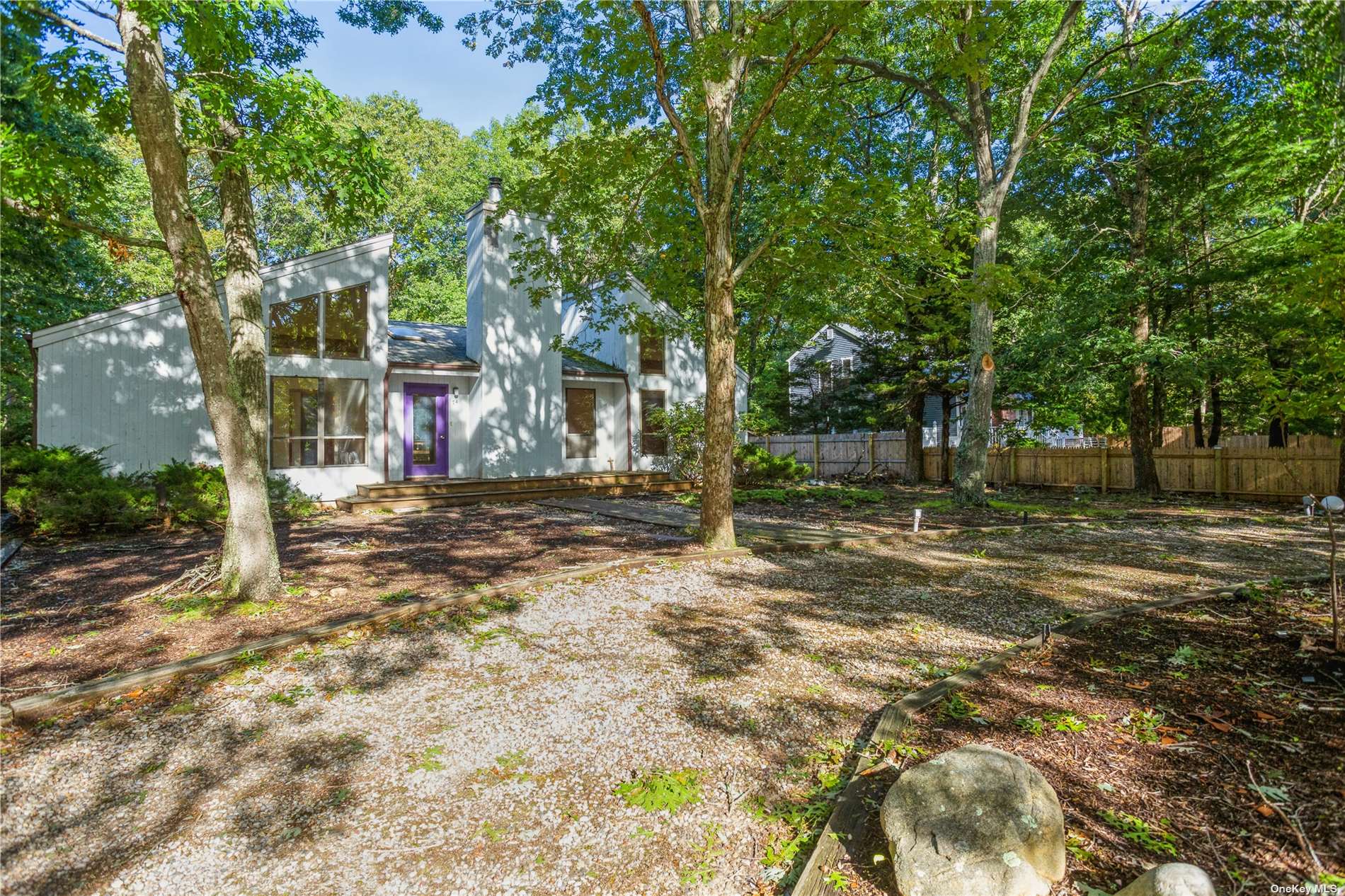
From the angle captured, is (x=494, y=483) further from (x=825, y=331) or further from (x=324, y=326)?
(x=825, y=331)

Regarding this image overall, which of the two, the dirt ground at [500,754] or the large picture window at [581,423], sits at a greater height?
the large picture window at [581,423]

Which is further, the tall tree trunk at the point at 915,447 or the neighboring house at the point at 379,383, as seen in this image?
the tall tree trunk at the point at 915,447

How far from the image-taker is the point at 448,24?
9.77 metres

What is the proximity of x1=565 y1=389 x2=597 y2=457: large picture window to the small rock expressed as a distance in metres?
14.7

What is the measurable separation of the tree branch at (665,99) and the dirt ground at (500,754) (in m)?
5.08

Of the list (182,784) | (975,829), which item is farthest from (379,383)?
(975,829)

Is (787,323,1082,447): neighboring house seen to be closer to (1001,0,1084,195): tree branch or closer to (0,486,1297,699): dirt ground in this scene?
(1001,0,1084,195): tree branch

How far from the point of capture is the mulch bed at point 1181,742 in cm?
214

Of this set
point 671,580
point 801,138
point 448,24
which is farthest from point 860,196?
point 448,24

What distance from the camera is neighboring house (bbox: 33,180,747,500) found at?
10.9 meters

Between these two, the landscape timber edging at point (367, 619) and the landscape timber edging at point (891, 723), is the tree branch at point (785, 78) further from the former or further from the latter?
the landscape timber edging at point (891, 723)

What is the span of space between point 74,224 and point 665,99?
19.1 ft

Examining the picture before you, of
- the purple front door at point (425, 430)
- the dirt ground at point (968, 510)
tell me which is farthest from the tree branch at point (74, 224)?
the purple front door at point (425, 430)

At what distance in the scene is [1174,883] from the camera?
1.73 metres
